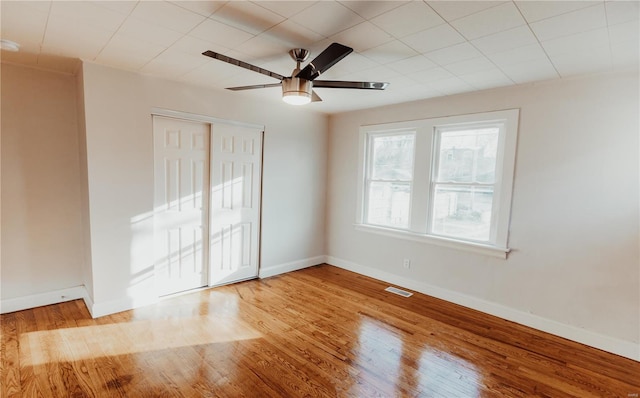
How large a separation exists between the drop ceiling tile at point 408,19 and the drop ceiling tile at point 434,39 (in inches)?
2.6

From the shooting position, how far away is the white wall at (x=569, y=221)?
2637 millimetres

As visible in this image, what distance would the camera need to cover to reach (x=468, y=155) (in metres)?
3.59

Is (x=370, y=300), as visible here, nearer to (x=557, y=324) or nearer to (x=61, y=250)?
(x=557, y=324)

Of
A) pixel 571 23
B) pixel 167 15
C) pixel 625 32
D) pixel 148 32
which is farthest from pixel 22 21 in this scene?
pixel 625 32

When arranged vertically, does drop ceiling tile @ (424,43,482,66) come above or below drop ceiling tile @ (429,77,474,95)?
above

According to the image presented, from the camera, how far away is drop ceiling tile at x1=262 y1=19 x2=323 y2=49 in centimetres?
204

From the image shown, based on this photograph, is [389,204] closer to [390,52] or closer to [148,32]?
[390,52]

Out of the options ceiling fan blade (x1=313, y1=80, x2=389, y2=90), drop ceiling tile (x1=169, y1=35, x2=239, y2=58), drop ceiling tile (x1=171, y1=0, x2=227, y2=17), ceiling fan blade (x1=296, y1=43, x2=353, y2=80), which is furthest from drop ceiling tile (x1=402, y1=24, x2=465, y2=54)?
drop ceiling tile (x1=169, y1=35, x2=239, y2=58)

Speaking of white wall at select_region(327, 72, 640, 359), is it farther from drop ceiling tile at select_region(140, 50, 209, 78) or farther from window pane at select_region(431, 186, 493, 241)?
drop ceiling tile at select_region(140, 50, 209, 78)

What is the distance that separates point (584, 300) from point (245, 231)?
146 inches

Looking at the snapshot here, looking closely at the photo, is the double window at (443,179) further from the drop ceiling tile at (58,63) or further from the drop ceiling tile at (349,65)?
the drop ceiling tile at (58,63)

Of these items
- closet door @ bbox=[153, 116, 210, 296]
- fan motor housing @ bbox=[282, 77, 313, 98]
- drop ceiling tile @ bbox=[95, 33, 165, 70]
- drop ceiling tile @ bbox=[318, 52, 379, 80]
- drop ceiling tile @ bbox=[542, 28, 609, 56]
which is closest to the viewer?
drop ceiling tile @ bbox=[542, 28, 609, 56]

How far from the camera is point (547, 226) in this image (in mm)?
3027

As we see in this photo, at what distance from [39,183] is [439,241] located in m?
4.37
